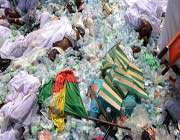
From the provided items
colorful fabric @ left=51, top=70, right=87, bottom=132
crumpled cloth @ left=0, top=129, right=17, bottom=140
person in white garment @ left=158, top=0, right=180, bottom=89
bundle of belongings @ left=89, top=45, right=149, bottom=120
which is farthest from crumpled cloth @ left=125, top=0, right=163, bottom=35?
crumpled cloth @ left=0, top=129, right=17, bottom=140

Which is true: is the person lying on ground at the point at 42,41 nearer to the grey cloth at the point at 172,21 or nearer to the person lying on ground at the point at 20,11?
the person lying on ground at the point at 20,11

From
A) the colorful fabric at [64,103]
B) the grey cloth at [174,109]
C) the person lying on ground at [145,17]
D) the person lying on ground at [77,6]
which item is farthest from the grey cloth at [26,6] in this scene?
the grey cloth at [174,109]

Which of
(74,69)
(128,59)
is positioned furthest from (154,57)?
(74,69)

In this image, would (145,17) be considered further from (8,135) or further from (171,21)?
(8,135)

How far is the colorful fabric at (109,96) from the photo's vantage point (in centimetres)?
449

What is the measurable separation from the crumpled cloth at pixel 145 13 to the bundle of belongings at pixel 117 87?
0.99 metres

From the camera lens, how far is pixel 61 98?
446cm

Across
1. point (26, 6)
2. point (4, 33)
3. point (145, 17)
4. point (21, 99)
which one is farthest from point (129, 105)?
point (26, 6)

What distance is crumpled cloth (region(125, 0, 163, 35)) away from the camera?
600 cm

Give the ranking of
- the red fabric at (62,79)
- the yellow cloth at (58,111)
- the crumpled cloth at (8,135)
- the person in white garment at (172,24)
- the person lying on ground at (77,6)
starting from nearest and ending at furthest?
the crumpled cloth at (8,135) < the yellow cloth at (58,111) < the red fabric at (62,79) < the person in white garment at (172,24) < the person lying on ground at (77,6)

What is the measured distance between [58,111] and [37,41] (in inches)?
62.9

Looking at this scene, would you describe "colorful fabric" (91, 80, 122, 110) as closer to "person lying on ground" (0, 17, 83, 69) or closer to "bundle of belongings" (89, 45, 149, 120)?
"bundle of belongings" (89, 45, 149, 120)

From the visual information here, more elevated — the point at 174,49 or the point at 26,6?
the point at 174,49

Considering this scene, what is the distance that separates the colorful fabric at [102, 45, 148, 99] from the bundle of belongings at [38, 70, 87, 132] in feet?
1.57
